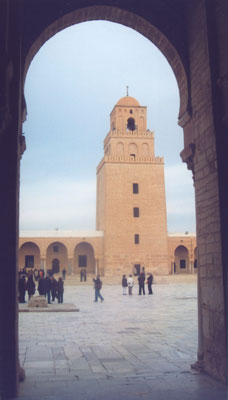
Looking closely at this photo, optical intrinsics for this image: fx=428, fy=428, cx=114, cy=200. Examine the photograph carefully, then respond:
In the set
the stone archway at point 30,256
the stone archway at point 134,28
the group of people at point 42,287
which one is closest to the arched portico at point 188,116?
the stone archway at point 134,28

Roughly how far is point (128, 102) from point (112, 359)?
1470 inches

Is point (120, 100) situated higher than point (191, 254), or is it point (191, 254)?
point (120, 100)

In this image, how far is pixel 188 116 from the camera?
243 inches

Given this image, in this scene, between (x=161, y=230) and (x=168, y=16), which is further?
(x=161, y=230)

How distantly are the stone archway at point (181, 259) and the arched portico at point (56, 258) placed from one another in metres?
11.6

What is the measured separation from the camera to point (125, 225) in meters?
39.9

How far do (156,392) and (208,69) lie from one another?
394 cm

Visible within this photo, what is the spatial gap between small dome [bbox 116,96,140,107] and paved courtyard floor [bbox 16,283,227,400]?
106 ft

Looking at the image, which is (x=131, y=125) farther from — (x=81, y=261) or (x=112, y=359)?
(x=112, y=359)

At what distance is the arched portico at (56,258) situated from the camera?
43094 millimetres

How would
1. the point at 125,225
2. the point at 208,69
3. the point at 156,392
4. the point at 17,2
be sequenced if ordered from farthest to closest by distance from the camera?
the point at 125,225
the point at 208,69
the point at 17,2
the point at 156,392

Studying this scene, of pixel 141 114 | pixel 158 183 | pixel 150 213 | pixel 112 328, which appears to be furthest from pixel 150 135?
pixel 112 328

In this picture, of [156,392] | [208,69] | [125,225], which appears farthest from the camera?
[125,225]

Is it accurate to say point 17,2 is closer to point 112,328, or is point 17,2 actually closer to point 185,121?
point 185,121
